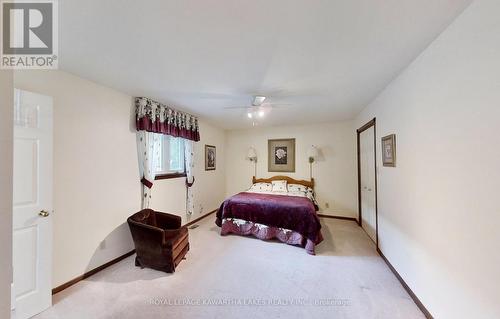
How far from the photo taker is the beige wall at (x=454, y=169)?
44.9 inches

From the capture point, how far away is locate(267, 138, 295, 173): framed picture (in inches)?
201

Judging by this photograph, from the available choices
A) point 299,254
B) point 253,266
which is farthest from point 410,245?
point 253,266

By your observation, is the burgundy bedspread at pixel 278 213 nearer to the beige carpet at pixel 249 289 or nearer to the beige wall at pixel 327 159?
the beige carpet at pixel 249 289

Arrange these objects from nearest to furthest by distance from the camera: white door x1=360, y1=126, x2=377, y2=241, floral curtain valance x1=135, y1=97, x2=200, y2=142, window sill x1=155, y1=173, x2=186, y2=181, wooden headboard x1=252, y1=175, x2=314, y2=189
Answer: floral curtain valance x1=135, y1=97, x2=200, y2=142, white door x1=360, y1=126, x2=377, y2=241, window sill x1=155, y1=173, x2=186, y2=181, wooden headboard x1=252, y1=175, x2=314, y2=189

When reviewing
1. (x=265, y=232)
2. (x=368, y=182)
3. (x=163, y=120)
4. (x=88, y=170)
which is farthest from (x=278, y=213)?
(x=88, y=170)

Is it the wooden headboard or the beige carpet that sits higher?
the wooden headboard

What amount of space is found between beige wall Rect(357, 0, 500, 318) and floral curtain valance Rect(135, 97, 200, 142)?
10.9 feet

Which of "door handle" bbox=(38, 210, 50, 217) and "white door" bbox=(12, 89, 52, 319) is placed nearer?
"white door" bbox=(12, 89, 52, 319)

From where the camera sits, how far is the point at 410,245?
197 cm

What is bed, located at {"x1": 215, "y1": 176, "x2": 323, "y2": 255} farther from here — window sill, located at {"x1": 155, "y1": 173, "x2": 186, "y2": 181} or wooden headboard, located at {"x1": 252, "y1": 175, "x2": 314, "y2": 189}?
wooden headboard, located at {"x1": 252, "y1": 175, "x2": 314, "y2": 189}

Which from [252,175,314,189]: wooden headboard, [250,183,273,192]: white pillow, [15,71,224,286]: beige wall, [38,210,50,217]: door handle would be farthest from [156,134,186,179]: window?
[252,175,314,189]: wooden headboard

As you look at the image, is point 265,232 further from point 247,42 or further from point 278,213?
point 247,42

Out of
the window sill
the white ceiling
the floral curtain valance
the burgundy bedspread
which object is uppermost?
the white ceiling

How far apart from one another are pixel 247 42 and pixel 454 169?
1820 millimetres
